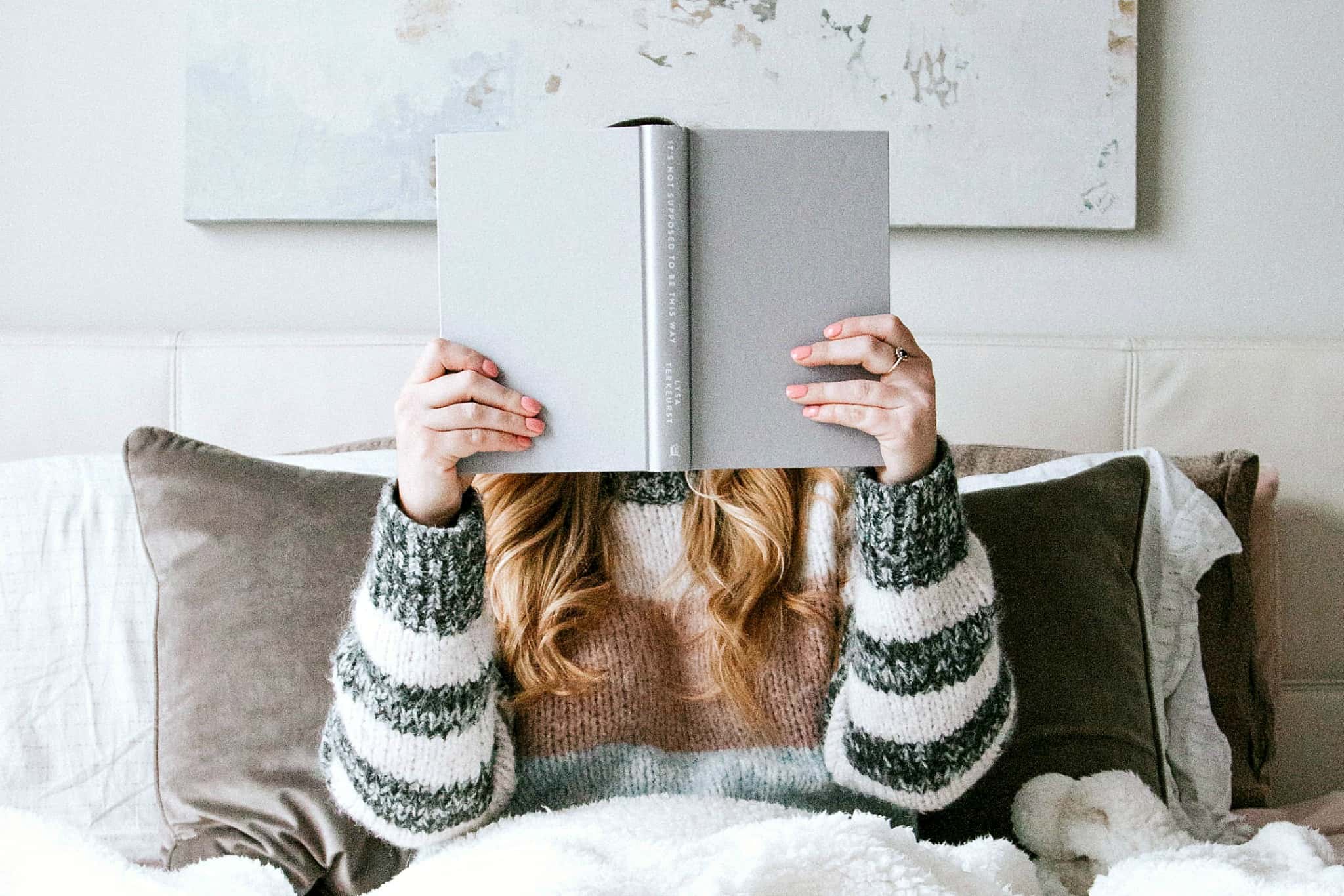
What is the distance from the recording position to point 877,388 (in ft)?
2.46

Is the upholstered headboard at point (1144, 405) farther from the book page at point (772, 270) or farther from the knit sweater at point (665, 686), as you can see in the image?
the book page at point (772, 270)

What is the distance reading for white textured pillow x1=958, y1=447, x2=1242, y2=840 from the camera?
109 centimetres

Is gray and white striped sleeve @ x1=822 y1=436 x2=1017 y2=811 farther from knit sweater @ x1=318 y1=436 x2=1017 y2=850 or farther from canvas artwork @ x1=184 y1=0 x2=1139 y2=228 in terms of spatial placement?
canvas artwork @ x1=184 y1=0 x2=1139 y2=228

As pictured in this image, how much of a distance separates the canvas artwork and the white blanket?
896mm

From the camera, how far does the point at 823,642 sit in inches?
36.9

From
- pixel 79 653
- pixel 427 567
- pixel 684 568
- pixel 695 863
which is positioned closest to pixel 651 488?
pixel 684 568

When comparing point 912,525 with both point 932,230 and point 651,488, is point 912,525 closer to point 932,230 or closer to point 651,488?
point 651,488

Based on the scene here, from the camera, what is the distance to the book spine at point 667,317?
0.72 m

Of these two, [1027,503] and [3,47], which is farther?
[3,47]

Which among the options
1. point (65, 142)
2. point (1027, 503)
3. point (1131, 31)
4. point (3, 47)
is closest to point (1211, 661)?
point (1027, 503)

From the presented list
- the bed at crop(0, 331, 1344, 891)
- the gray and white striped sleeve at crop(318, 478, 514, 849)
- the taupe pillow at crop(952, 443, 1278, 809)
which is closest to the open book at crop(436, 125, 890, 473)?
the gray and white striped sleeve at crop(318, 478, 514, 849)

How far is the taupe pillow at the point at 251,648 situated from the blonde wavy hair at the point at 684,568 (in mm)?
155

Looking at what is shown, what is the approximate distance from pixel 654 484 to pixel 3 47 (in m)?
1.14

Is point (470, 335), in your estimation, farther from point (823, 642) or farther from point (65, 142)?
point (65, 142)
